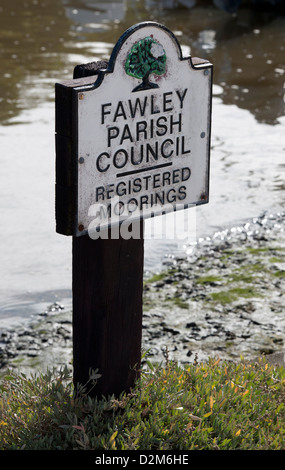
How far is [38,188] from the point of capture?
23.9 feet

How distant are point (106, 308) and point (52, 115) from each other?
19.9 ft

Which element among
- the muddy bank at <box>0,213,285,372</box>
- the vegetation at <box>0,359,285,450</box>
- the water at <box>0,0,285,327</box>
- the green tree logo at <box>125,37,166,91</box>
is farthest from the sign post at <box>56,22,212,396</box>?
the water at <box>0,0,285,327</box>

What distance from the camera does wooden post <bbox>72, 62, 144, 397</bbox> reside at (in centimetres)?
321

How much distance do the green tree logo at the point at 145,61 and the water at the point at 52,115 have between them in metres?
2.60

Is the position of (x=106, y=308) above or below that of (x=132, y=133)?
below

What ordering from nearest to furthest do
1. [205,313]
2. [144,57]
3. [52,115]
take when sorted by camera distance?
[144,57] < [205,313] < [52,115]

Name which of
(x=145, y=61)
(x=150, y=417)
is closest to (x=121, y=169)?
(x=145, y=61)

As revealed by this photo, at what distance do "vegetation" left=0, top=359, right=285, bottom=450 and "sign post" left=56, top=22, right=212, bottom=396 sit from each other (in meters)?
0.12

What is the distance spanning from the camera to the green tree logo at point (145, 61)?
3004mm

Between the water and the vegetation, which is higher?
the water

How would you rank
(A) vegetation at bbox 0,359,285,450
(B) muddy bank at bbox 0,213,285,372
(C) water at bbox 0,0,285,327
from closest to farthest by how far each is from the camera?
1. (A) vegetation at bbox 0,359,285,450
2. (B) muddy bank at bbox 0,213,285,372
3. (C) water at bbox 0,0,285,327

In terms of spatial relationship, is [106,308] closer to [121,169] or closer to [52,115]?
[121,169]

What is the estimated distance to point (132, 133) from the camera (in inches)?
122

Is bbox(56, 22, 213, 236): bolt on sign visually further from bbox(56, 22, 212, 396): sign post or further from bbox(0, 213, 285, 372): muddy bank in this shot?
bbox(0, 213, 285, 372): muddy bank
